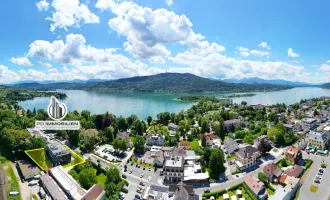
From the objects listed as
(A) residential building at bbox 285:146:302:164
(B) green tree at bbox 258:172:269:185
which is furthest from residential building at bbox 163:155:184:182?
(A) residential building at bbox 285:146:302:164

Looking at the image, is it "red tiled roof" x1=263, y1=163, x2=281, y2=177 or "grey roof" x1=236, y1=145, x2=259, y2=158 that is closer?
"red tiled roof" x1=263, y1=163, x2=281, y2=177

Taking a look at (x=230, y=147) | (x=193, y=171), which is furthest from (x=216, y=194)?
(x=230, y=147)

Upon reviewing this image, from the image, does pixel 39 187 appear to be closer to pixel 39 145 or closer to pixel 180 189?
pixel 39 145

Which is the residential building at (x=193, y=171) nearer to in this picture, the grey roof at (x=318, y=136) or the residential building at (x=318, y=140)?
the residential building at (x=318, y=140)

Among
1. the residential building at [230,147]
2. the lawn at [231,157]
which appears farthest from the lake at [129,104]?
the lawn at [231,157]

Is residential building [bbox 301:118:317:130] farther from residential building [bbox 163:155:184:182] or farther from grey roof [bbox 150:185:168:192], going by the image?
grey roof [bbox 150:185:168:192]
